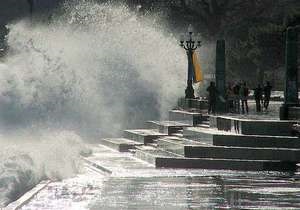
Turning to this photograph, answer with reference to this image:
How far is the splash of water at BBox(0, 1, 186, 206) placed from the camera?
40219mm

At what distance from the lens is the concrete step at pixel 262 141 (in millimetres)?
26819

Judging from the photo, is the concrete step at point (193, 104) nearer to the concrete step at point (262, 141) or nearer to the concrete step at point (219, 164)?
the concrete step at point (219, 164)

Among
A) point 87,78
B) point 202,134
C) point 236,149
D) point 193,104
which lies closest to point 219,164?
point 236,149

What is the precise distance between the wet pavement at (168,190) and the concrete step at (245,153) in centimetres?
106

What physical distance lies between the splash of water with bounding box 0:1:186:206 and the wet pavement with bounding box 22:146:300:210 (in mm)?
4225

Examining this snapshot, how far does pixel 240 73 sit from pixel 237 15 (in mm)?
10922

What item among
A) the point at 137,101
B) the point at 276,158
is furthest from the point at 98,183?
the point at 137,101

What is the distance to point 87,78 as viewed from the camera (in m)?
48.0

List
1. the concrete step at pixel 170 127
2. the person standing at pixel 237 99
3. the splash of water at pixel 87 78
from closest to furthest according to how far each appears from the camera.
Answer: the concrete step at pixel 170 127
the person standing at pixel 237 99
the splash of water at pixel 87 78

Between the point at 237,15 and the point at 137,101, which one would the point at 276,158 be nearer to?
the point at 137,101

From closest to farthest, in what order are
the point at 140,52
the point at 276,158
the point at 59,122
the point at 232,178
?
the point at 232,178, the point at 276,158, the point at 59,122, the point at 140,52

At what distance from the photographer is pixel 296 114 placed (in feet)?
97.1

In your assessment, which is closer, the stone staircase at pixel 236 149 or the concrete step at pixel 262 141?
the stone staircase at pixel 236 149

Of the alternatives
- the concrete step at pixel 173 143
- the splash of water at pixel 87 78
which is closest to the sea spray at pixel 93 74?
the splash of water at pixel 87 78
